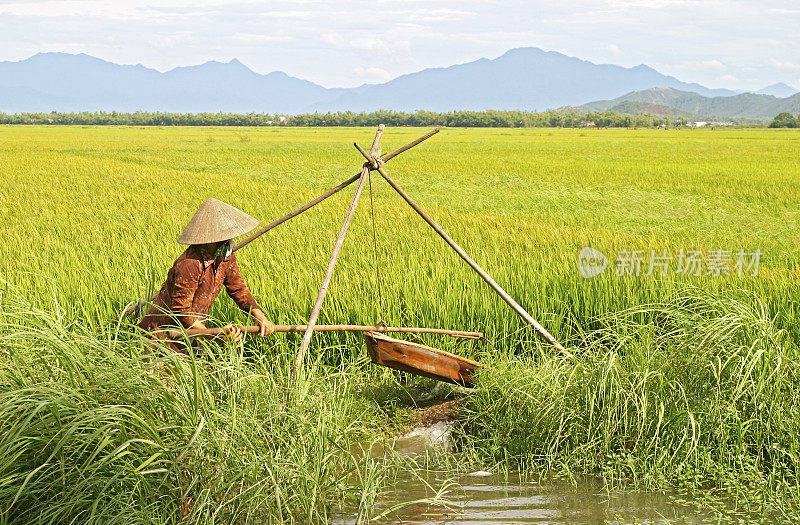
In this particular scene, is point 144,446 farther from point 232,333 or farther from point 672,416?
point 672,416

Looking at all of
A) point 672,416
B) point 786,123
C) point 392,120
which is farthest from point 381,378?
point 392,120

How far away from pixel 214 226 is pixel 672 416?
101 inches

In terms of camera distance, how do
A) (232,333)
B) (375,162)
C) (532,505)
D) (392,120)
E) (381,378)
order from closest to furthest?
(532,505) → (232,333) → (375,162) → (381,378) → (392,120)

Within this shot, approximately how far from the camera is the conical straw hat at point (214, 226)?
3.87 meters

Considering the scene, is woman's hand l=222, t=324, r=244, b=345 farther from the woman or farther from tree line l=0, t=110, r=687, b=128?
tree line l=0, t=110, r=687, b=128

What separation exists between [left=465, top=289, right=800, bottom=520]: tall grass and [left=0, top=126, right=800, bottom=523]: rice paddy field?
16 millimetres

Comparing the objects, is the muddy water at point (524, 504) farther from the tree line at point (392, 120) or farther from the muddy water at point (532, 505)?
the tree line at point (392, 120)

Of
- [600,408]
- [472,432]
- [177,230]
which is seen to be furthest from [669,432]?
[177,230]

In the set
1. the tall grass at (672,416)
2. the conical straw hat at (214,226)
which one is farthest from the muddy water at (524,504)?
the conical straw hat at (214,226)

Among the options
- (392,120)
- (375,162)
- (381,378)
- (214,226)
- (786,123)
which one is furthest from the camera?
(392,120)

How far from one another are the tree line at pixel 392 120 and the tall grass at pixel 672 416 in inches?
3442

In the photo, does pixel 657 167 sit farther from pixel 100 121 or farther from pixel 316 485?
pixel 100 121

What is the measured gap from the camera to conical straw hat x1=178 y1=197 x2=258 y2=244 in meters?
3.87

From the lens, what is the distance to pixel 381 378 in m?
4.90
